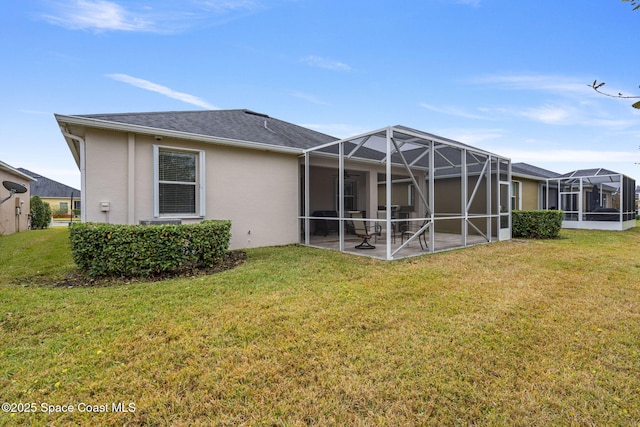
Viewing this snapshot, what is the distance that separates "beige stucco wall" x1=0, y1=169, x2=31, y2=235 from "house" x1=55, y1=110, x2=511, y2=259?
8633mm

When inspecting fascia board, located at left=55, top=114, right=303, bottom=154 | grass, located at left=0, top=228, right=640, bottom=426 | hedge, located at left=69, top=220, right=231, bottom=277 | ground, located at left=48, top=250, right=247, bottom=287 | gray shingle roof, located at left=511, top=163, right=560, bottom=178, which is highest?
gray shingle roof, located at left=511, top=163, right=560, bottom=178

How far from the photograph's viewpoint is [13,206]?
1367 cm

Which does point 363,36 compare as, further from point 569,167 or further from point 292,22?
point 569,167

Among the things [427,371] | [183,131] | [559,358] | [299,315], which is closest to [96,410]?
[299,315]

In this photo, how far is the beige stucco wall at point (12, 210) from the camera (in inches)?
488

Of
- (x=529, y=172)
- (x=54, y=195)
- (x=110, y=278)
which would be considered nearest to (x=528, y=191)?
(x=529, y=172)

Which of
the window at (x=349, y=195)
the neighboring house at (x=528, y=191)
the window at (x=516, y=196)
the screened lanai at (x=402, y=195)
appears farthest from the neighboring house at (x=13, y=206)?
the neighboring house at (x=528, y=191)

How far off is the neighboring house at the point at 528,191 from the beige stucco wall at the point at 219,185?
1162cm

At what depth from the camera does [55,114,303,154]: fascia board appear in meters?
5.38

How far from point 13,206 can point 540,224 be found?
22947 millimetres

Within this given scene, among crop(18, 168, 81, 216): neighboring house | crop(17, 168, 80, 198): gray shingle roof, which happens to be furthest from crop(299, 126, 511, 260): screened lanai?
crop(17, 168, 80, 198): gray shingle roof

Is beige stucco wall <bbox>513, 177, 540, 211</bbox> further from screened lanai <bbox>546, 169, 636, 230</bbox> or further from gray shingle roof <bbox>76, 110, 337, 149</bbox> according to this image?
gray shingle roof <bbox>76, 110, 337, 149</bbox>

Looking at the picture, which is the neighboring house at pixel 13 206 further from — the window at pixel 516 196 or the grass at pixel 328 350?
the window at pixel 516 196

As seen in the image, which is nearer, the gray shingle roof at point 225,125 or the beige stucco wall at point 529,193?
the gray shingle roof at point 225,125
